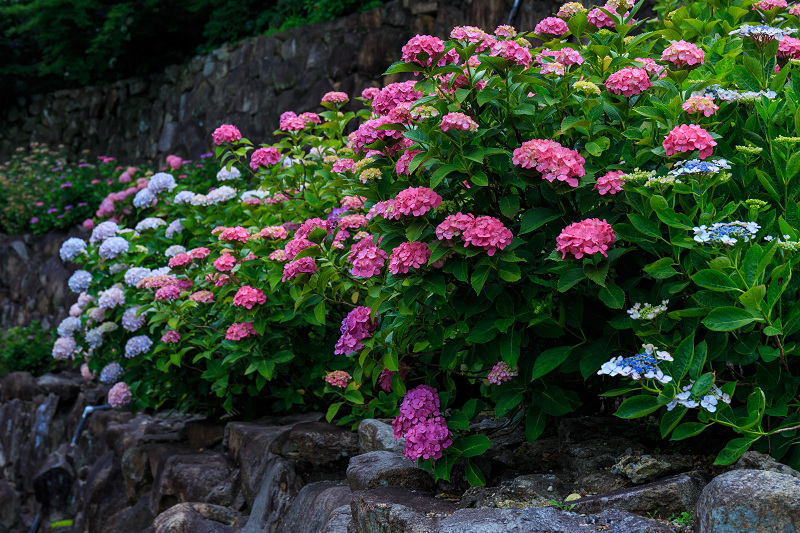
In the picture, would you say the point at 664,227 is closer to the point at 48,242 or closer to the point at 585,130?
the point at 585,130

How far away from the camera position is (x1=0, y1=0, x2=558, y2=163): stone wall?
24.2ft

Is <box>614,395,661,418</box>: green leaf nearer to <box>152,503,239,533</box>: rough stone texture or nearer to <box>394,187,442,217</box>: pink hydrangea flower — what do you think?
<box>394,187,442,217</box>: pink hydrangea flower

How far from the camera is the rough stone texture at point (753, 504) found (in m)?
1.46

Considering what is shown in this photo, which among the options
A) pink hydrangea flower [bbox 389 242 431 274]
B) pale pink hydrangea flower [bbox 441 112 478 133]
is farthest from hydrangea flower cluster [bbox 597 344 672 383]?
pale pink hydrangea flower [bbox 441 112 478 133]

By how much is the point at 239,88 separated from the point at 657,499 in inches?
335

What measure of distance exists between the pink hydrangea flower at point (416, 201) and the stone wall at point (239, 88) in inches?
160

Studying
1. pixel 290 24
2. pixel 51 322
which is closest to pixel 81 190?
pixel 51 322

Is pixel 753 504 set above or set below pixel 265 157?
below

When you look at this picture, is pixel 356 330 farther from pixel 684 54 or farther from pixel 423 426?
pixel 684 54

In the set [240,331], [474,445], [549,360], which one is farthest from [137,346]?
[549,360]

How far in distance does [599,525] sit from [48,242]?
400 inches

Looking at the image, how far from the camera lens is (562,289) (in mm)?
1852

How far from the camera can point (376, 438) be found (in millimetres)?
2828

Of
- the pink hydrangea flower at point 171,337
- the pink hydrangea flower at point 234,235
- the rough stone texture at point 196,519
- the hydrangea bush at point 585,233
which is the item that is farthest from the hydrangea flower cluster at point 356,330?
the pink hydrangea flower at point 171,337
